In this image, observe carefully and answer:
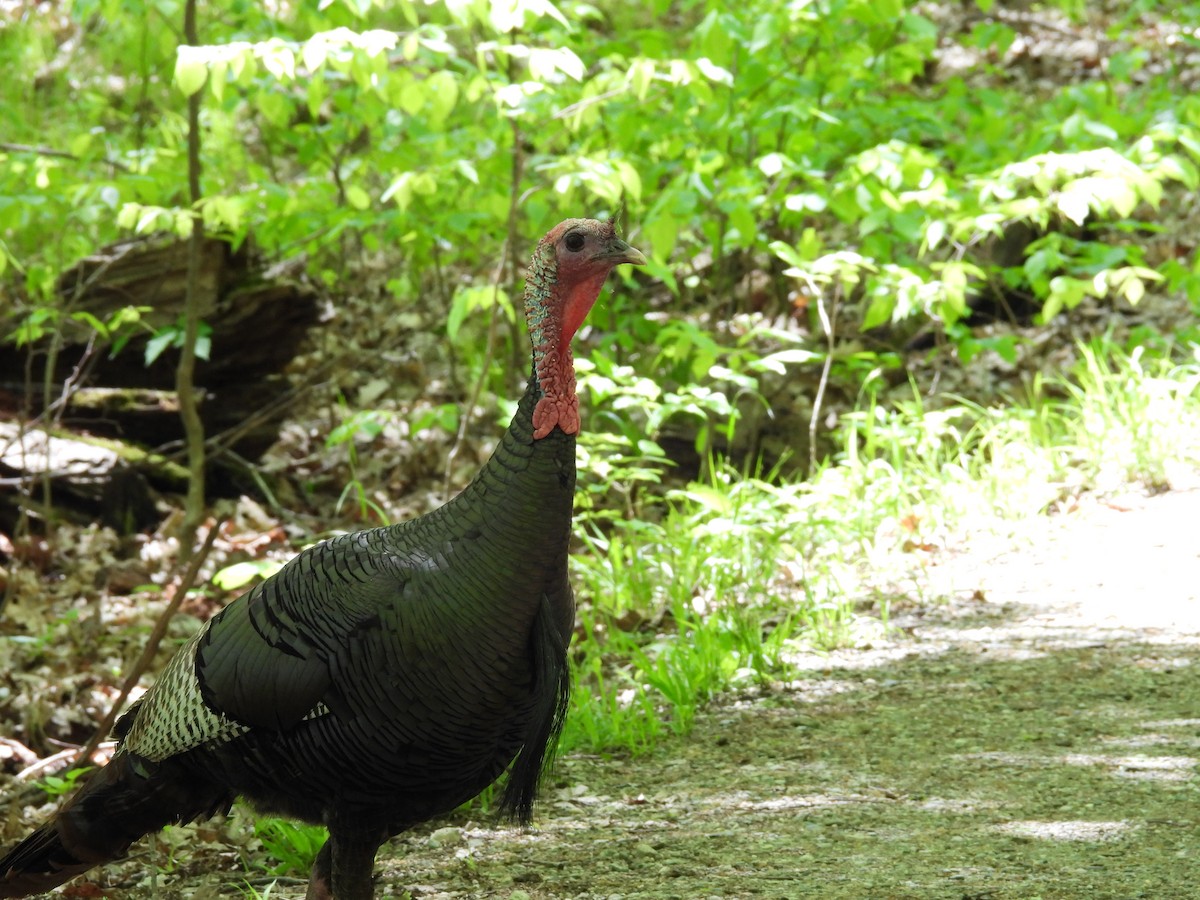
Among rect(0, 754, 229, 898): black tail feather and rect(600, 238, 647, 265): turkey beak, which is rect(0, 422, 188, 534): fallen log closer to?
rect(0, 754, 229, 898): black tail feather

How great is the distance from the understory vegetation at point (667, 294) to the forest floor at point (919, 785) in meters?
0.23

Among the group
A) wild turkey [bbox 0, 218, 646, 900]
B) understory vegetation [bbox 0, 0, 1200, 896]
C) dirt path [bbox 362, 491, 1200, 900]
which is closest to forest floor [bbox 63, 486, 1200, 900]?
dirt path [bbox 362, 491, 1200, 900]

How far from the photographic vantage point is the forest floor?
3.14 m

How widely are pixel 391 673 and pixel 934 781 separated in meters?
1.91

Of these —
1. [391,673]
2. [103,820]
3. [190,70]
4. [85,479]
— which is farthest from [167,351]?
[391,673]

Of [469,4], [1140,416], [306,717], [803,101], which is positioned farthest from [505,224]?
[306,717]

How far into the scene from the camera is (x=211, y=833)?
12.8 feet

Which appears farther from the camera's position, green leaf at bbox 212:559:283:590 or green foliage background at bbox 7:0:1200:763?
green foliage background at bbox 7:0:1200:763

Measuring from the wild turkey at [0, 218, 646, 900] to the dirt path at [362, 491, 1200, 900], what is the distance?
0.62 meters

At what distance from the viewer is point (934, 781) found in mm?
3709

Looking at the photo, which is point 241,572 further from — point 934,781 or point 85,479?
point 85,479

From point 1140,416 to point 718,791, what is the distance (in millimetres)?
3470

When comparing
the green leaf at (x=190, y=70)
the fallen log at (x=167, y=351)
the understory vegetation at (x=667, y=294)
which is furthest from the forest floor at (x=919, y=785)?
the fallen log at (x=167, y=351)

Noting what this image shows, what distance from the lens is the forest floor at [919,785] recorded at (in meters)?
3.14
